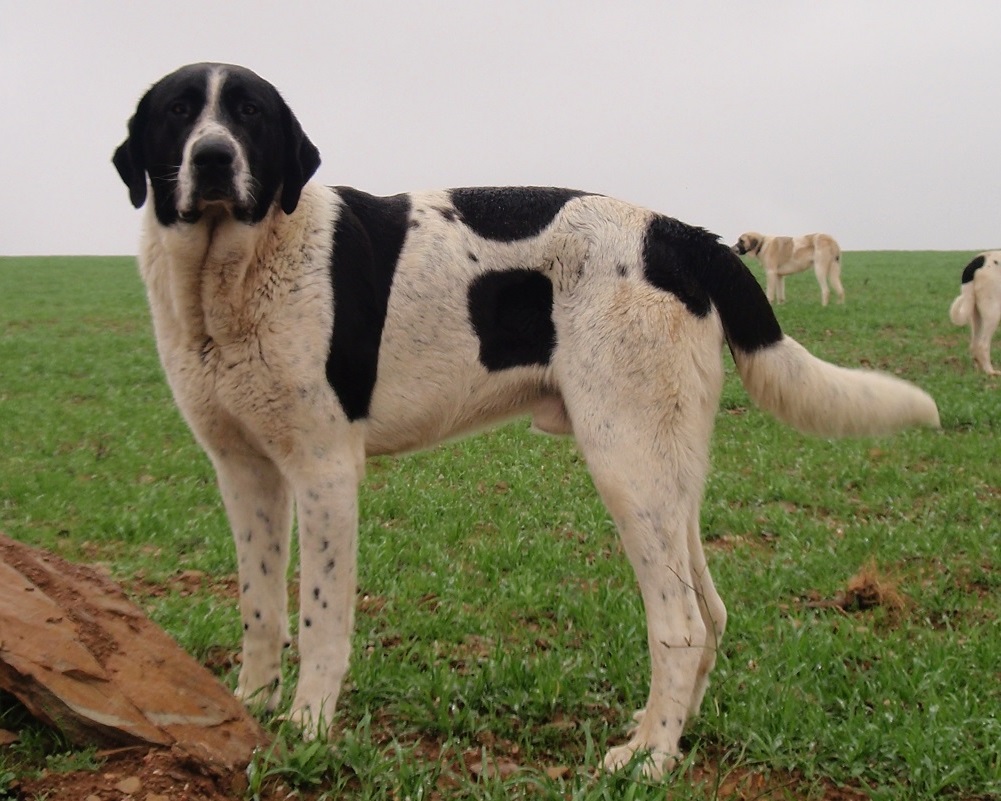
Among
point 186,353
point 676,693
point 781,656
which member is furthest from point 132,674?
point 781,656

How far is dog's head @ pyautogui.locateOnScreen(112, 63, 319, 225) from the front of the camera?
3010 mm

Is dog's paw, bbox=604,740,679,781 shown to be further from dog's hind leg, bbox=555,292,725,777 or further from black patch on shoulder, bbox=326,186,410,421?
black patch on shoulder, bbox=326,186,410,421

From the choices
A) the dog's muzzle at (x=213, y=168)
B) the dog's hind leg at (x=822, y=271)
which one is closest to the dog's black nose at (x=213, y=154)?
the dog's muzzle at (x=213, y=168)

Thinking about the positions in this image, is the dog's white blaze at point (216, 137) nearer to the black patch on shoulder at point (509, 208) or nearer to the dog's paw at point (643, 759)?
the black patch on shoulder at point (509, 208)

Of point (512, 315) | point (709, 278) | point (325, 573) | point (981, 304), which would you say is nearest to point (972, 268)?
point (981, 304)

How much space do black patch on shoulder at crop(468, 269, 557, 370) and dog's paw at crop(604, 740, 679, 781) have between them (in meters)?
1.31

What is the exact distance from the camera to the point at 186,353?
3184 mm

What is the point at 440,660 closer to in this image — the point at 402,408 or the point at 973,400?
the point at 402,408

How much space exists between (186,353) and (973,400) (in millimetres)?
9108

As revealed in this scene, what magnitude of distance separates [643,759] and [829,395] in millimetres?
1440

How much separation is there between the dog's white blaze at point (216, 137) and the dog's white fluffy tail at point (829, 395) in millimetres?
1819

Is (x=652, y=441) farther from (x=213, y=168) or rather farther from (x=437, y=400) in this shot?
(x=213, y=168)

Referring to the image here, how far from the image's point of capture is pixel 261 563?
136 inches

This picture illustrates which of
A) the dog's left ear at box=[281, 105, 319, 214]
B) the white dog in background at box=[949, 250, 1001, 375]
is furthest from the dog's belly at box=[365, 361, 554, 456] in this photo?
the white dog in background at box=[949, 250, 1001, 375]
